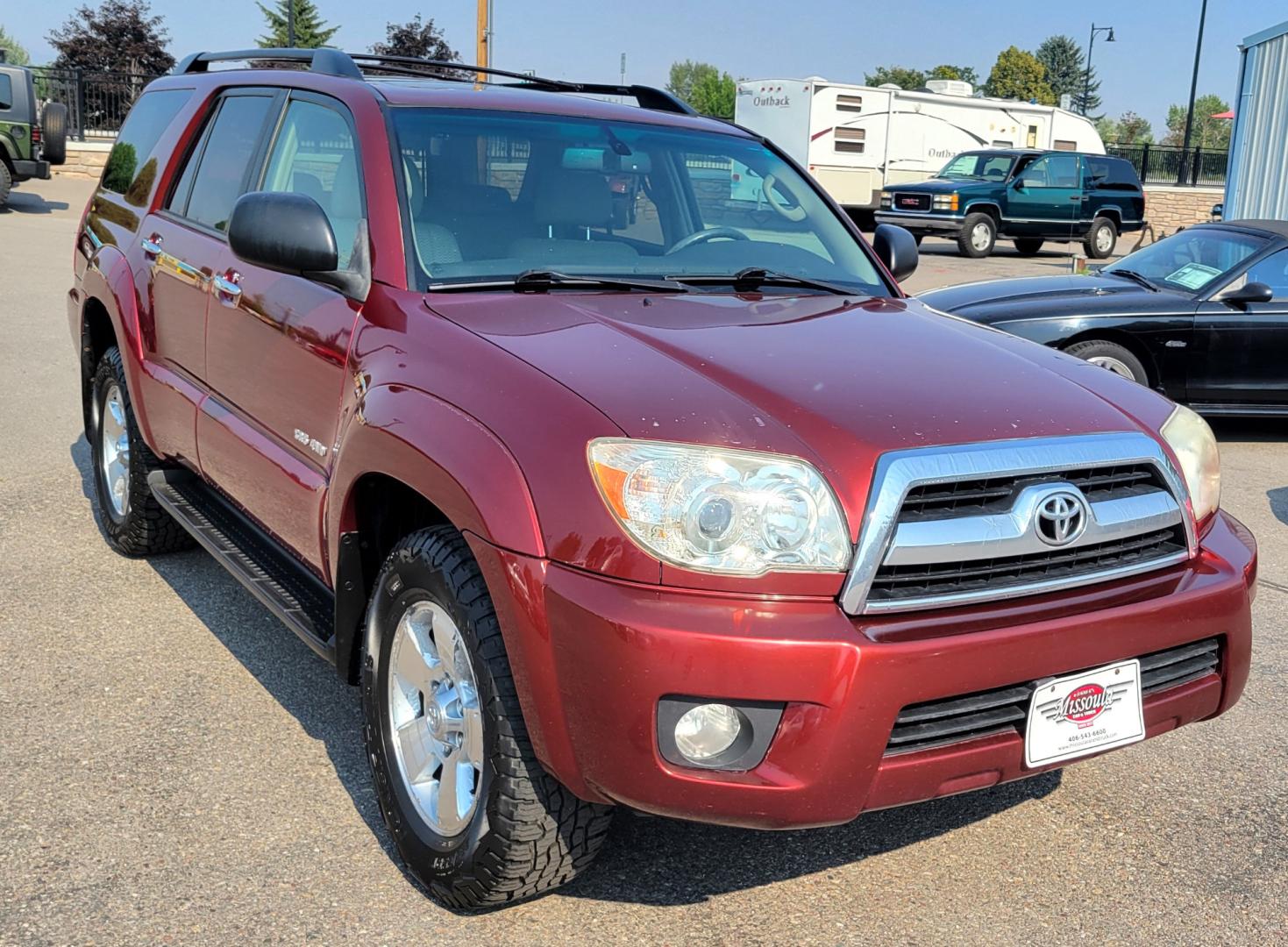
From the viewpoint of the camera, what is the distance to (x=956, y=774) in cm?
259

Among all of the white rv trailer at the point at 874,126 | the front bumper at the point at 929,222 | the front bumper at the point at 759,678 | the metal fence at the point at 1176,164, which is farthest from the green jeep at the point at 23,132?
the metal fence at the point at 1176,164

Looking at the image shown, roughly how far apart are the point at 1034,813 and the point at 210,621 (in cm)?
286

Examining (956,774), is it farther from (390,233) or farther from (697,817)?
(390,233)

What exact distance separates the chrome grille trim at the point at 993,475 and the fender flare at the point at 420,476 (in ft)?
2.07

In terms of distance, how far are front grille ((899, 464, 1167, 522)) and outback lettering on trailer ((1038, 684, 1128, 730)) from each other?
40cm

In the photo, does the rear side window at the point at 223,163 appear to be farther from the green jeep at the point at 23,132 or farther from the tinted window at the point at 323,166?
the green jeep at the point at 23,132

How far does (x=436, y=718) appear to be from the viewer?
2.93 metres

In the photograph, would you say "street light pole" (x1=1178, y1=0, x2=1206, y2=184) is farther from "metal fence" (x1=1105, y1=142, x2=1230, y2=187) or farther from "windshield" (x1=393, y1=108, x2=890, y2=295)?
"windshield" (x1=393, y1=108, x2=890, y2=295)

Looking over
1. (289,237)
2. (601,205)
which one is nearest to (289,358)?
(289,237)

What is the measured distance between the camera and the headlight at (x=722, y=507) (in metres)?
2.45

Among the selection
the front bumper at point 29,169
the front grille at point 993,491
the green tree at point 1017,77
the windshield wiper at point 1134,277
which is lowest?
the windshield wiper at point 1134,277

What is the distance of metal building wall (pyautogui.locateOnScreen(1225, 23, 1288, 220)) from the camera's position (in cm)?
1642

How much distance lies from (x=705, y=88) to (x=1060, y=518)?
5004 inches

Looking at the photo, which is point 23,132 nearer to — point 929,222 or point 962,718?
point 929,222
